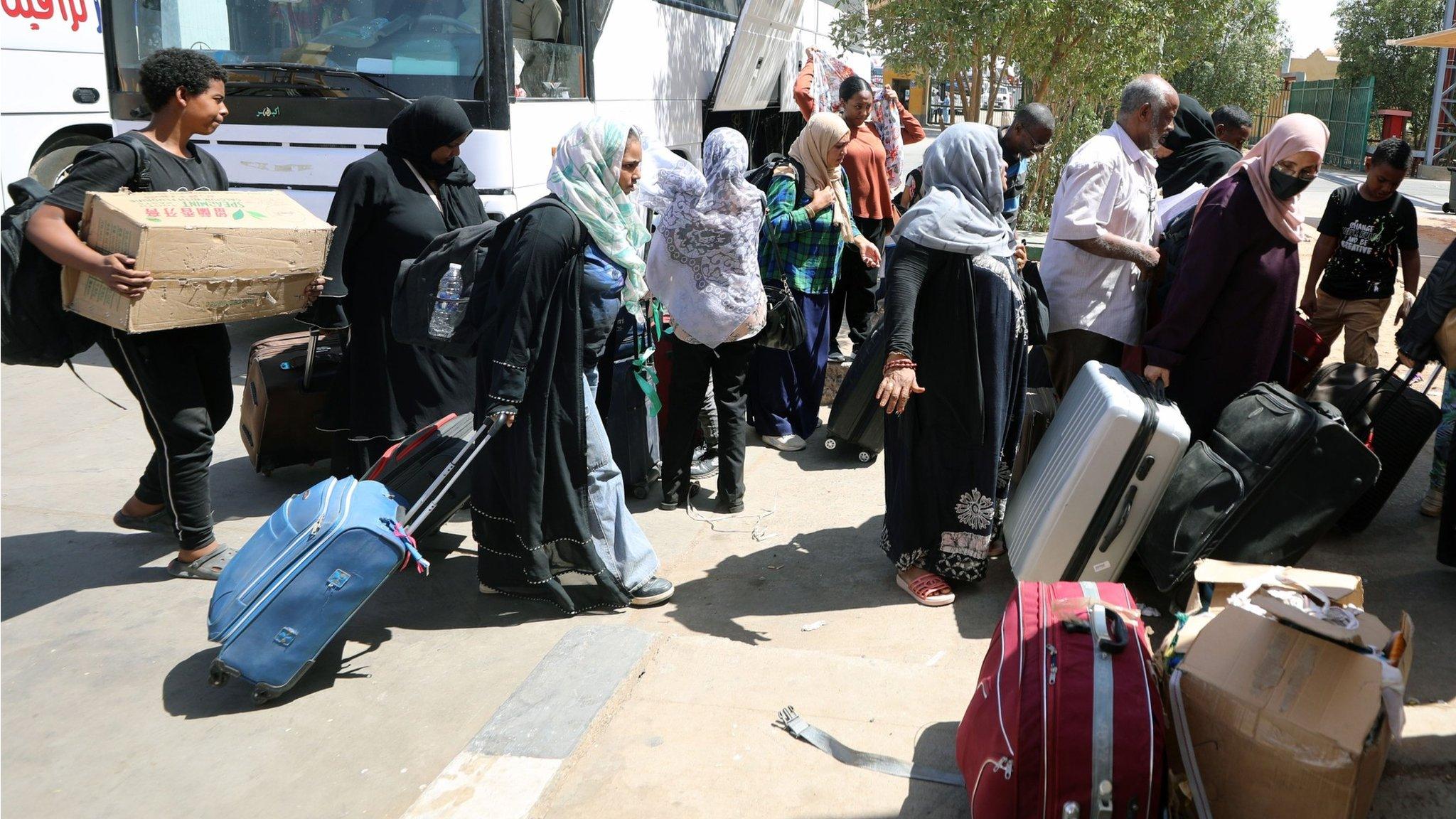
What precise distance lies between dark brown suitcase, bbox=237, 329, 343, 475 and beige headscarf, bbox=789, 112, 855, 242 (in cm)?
226

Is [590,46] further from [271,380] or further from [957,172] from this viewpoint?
[957,172]

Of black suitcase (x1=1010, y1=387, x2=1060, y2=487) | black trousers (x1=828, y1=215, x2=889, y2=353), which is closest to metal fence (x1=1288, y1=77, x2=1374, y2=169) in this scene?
black trousers (x1=828, y1=215, x2=889, y2=353)

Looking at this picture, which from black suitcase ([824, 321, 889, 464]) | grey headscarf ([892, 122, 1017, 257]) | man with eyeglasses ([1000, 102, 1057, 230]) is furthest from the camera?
man with eyeglasses ([1000, 102, 1057, 230])

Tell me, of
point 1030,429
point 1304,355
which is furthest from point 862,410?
point 1304,355

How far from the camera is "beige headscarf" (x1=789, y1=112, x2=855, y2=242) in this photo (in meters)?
5.00

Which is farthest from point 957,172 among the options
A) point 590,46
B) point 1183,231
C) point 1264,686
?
point 590,46

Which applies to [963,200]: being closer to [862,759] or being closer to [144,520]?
[862,759]

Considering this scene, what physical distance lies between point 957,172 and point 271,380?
2.82m

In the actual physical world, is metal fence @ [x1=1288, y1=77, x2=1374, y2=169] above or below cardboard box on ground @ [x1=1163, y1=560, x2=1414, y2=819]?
above

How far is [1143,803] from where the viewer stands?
201 centimetres

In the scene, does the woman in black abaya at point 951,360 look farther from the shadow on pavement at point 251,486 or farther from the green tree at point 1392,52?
the green tree at point 1392,52

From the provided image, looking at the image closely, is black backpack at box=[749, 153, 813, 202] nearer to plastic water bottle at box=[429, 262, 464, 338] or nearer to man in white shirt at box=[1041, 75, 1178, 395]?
man in white shirt at box=[1041, 75, 1178, 395]

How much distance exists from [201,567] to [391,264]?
1261 mm

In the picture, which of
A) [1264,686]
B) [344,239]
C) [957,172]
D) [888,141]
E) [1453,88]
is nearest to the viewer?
[1264,686]
